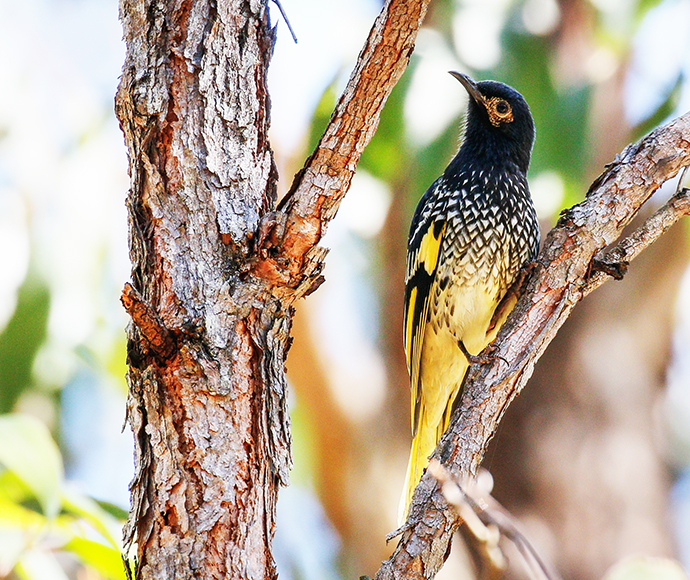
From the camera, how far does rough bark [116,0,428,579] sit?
166 cm

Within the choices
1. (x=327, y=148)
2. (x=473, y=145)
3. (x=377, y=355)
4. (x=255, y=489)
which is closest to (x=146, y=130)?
(x=327, y=148)

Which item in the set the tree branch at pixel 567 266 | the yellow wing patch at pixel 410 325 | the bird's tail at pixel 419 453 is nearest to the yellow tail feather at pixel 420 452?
the bird's tail at pixel 419 453

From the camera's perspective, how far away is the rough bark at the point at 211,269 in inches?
65.4

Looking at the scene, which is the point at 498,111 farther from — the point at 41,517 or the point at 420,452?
the point at 41,517

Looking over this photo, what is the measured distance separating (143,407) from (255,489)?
30 centimetres

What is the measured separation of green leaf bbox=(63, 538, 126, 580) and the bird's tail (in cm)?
97

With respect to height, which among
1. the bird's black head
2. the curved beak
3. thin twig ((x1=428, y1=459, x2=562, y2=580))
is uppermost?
the curved beak

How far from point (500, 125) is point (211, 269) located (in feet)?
6.50

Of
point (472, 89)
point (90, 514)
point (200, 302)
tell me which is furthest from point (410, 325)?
point (200, 302)

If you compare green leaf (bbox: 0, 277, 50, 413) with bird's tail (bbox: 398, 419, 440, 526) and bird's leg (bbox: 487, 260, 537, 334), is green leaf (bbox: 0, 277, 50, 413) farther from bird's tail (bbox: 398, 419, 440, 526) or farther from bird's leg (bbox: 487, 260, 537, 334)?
bird's leg (bbox: 487, 260, 537, 334)

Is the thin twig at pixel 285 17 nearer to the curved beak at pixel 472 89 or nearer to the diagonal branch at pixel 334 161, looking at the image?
the diagonal branch at pixel 334 161

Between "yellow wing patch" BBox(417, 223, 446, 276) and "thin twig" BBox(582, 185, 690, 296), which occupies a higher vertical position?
"yellow wing patch" BBox(417, 223, 446, 276)

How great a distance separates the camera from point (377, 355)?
16.9 feet

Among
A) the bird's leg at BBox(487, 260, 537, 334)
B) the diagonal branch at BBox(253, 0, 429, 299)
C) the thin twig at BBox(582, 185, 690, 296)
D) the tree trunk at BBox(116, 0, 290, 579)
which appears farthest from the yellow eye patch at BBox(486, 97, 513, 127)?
the diagonal branch at BBox(253, 0, 429, 299)
